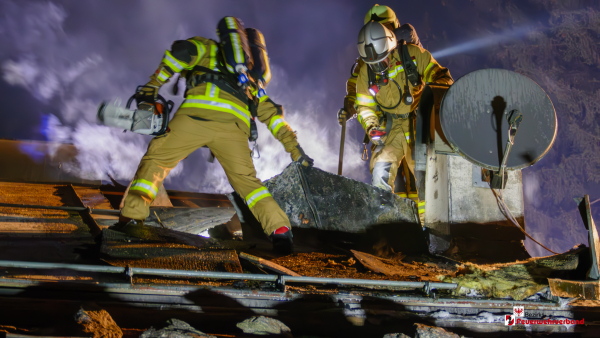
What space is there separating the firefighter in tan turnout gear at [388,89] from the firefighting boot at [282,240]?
1528 mm

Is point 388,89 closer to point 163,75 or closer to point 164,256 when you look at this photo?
point 163,75

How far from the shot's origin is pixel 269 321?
1163mm

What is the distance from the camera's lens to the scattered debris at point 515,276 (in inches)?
61.3

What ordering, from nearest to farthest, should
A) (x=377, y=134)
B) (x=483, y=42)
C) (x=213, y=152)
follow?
(x=213, y=152) → (x=377, y=134) → (x=483, y=42)

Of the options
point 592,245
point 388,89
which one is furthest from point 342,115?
point 592,245

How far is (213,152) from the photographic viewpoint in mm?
2641

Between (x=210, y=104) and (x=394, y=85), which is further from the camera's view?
(x=394, y=85)

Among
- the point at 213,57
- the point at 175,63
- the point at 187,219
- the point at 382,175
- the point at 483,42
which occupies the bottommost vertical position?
the point at 187,219

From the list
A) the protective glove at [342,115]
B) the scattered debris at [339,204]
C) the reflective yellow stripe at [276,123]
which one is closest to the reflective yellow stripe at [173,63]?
the reflective yellow stripe at [276,123]

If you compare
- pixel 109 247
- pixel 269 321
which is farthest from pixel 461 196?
pixel 109 247

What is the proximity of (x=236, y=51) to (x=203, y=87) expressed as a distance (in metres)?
0.41

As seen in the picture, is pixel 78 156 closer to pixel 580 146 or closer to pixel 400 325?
pixel 400 325

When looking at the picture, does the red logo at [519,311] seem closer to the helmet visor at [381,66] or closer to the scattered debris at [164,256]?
A: the scattered debris at [164,256]

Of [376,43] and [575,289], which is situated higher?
[376,43]
